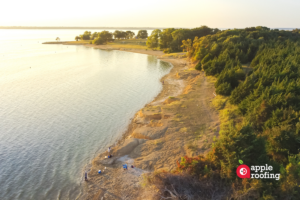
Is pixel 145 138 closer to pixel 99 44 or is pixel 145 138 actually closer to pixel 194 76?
pixel 194 76

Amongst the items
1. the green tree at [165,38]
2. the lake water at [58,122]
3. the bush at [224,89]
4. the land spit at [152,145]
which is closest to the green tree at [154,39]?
the green tree at [165,38]

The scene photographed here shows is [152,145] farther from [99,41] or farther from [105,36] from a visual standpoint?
[105,36]

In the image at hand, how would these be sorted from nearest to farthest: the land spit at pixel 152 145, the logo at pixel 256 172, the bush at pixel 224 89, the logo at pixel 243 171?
the logo at pixel 256 172
the logo at pixel 243 171
the land spit at pixel 152 145
the bush at pixel 224 89

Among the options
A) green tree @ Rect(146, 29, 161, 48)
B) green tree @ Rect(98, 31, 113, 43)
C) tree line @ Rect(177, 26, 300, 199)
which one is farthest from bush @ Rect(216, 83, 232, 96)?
green tree @ Rect(98, 31, 113, 43)

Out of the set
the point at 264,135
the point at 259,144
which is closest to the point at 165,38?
the point at 264,135

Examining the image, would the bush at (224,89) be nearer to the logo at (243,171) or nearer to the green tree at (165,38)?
the logo at (243,171)
